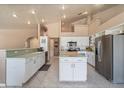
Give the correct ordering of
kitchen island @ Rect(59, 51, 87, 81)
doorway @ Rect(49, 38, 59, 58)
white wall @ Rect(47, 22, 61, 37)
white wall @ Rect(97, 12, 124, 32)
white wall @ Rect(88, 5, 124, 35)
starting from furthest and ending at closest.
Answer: doorway @ Rect(49, 38, 59, 58) < white wall @ Rect(47, 22, 61, 37) < white wall @ Rect(88, 5, 124, 35) < white wall @ Rect(97, 12, 124, 32) < kitchen island @ Rect(59, 51, 87, 81)

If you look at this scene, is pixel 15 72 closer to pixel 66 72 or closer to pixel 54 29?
pixel 66 72

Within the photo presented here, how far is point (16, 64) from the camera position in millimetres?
4586

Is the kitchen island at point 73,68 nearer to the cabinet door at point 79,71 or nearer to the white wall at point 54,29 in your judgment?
the cabinet door at point 79,71

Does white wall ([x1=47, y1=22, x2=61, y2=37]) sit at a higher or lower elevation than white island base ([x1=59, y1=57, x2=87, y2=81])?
higher

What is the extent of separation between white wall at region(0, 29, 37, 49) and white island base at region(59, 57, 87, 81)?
9241mm

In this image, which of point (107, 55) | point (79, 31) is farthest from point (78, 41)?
point (107, 55)

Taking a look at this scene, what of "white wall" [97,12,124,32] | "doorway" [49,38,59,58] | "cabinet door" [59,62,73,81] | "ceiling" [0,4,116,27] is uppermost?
"ceiling" [0,4,116,27]

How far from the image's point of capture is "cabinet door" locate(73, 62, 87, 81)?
521 cm

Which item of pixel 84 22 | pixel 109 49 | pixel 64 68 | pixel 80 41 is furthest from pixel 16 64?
pixel 84 22

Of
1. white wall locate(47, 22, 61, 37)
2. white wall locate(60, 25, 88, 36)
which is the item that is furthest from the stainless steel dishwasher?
white wall locate(47, 22, 61, 37)

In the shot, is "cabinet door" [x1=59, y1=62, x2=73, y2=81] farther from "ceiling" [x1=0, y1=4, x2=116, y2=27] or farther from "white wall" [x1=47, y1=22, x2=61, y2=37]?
"white wall" [x1=47, y1=22, x2=61, y2=37]

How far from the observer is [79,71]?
522 cm

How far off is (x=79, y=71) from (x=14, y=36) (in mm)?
9940
